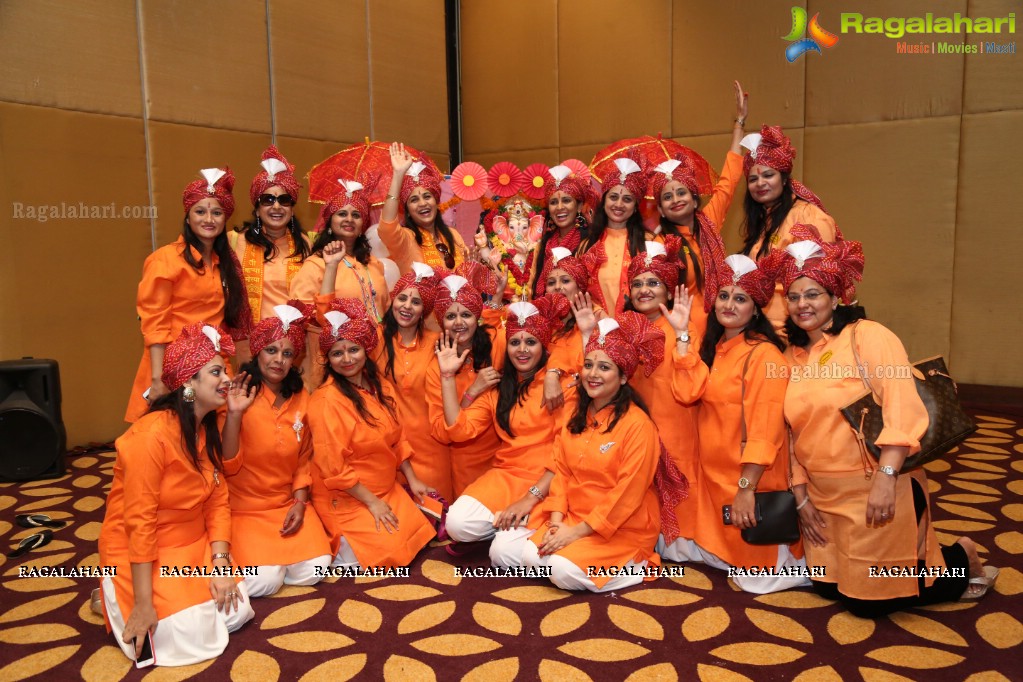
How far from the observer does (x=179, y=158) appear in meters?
5.64

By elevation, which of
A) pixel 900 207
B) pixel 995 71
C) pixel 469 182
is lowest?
pixel 900 207

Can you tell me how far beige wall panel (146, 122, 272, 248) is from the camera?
5.53 meters

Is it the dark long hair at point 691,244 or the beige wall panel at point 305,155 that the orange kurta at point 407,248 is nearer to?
the dark long hair at point 691,244

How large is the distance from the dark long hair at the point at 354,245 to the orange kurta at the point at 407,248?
0.41ft

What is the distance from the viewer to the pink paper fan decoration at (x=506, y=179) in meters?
4.82

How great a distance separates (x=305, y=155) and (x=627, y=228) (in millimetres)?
3686

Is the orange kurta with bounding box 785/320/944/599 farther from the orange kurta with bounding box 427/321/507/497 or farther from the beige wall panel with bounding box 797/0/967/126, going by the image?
the beige wall panel with bounding box 797/0/967/126

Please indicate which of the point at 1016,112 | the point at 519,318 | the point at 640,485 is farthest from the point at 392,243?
the point at 1016,112

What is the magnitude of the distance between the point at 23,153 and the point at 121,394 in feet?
5.76

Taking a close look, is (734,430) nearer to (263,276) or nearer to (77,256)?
(263,276)

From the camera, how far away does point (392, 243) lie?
14.0ft

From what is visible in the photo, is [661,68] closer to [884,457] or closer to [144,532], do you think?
[884,457]

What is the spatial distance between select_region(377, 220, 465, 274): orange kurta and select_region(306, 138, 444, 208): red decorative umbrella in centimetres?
28

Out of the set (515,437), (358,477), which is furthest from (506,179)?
(358,477)
